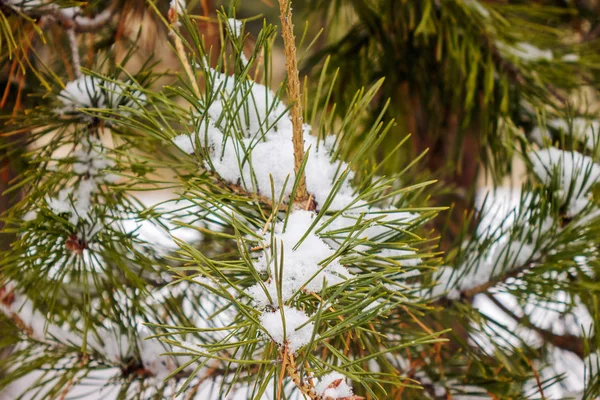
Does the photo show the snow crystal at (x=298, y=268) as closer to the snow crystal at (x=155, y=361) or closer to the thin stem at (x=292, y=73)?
the thin stem at (x=292, y=73)

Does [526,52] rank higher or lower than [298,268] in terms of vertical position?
higher

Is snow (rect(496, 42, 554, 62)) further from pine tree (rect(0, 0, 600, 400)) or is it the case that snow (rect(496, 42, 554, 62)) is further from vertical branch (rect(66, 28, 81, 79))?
vertical branch (rect(66, 28, 81, 79))

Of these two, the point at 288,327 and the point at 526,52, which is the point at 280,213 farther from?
the point at 526,52

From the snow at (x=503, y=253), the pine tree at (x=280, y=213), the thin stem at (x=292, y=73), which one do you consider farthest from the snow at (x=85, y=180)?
the snow at (x=503, y=253)

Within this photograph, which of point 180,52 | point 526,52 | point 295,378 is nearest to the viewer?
point 295,378

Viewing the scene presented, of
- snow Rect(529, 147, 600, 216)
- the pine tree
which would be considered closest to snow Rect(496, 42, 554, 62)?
the pine tree

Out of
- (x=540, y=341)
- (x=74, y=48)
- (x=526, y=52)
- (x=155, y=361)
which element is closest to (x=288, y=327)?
(x=155, y=361)

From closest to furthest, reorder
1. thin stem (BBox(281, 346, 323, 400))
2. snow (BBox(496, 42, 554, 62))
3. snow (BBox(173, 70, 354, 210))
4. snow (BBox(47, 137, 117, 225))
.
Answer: thin stem (BBox(281, 346, 323, 400)) < snow (BBox(173, 70, 354, 210)) < snow (BBox(47, 137, 117, 225)) < snow (BBox(496, 42, 554, 62))
